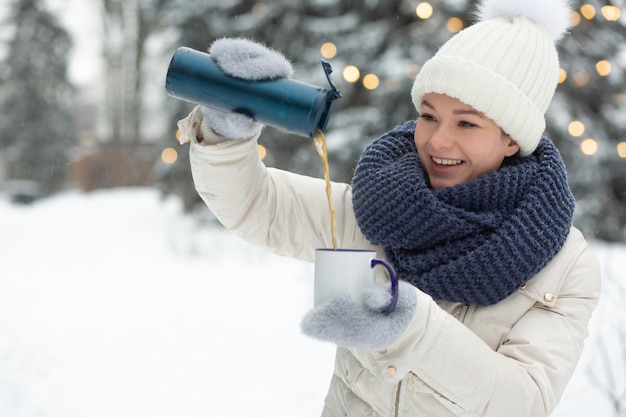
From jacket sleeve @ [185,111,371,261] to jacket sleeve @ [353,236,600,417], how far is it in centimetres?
51

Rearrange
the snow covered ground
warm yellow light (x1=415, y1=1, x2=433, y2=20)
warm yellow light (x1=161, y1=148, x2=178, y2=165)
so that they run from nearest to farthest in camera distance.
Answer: the snow covered ground, warm yellow light (x1=415, y1=1, x2=433, y2=20), warm yellow light (x1=161, y1=148, x2=178, y2=165)

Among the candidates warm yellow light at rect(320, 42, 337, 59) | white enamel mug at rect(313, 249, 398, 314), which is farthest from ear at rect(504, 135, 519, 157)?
warm yellow light at rect(320, 42, 337, 59)

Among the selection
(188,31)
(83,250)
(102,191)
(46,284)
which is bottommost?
(102,191)

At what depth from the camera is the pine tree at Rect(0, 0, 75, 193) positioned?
13953mm

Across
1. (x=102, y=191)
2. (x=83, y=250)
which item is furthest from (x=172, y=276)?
(x=102, y=191)

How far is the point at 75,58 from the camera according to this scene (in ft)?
48.0

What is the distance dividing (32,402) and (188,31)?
4.56m

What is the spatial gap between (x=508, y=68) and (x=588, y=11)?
3893mm

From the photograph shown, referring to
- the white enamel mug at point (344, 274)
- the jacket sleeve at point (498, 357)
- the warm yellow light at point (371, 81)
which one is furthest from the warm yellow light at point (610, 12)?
the white enamel mug at point (344, 274)

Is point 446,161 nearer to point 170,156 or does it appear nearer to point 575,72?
point 575,72

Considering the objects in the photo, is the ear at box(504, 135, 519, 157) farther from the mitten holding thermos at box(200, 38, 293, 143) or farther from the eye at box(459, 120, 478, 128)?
the mitten holding thermos at box(200, 38, 293, 143)

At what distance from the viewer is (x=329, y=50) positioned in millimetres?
5664

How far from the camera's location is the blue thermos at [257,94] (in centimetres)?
142

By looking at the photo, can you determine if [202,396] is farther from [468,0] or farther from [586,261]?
[468,0]
